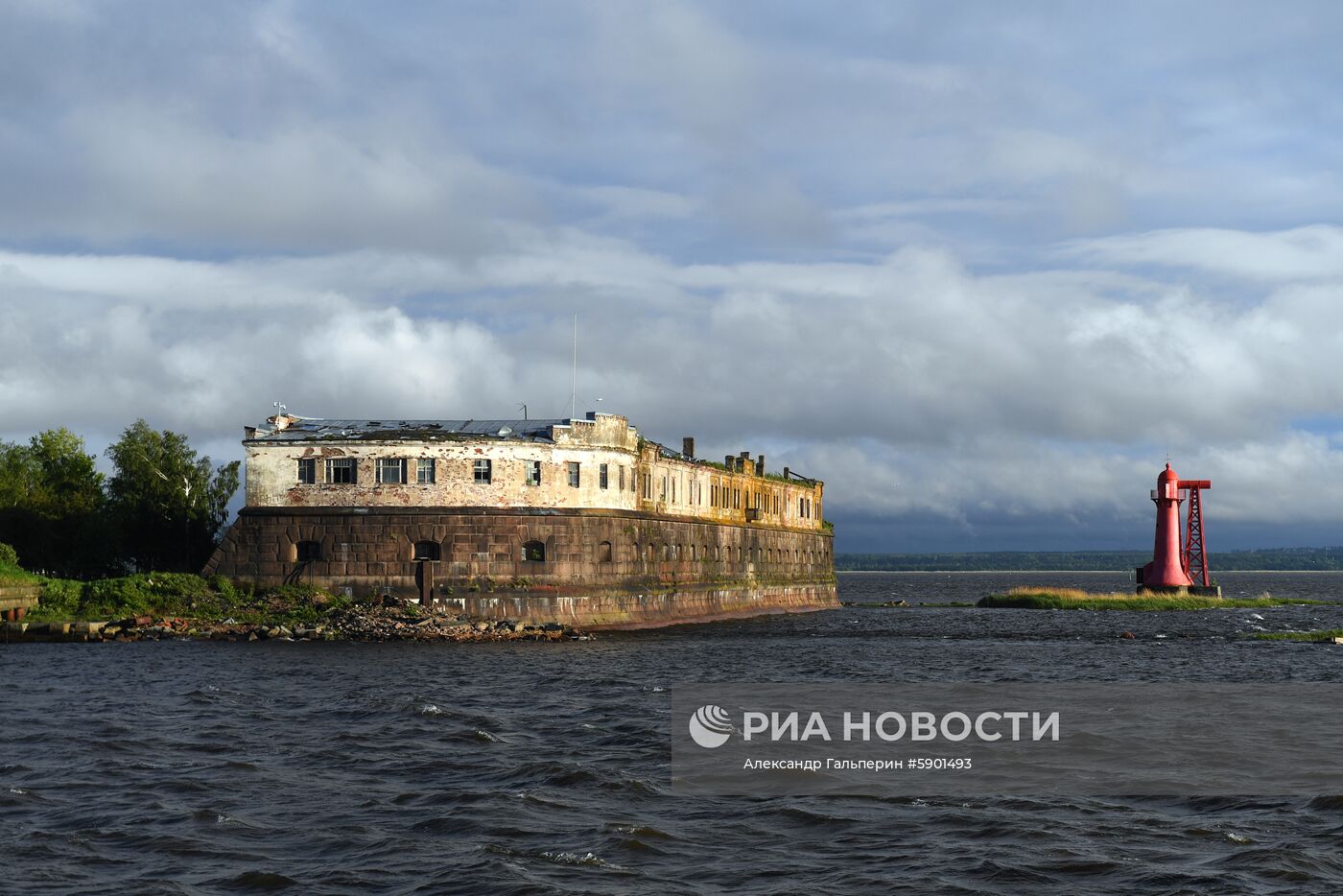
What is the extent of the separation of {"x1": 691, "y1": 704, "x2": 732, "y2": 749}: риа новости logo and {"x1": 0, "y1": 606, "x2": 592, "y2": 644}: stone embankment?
19736mm

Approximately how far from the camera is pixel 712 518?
73188mm

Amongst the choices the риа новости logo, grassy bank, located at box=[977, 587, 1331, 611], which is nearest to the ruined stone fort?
the риа новости logo

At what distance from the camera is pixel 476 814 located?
62.7 feet

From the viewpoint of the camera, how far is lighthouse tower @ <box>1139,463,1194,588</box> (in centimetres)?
8831

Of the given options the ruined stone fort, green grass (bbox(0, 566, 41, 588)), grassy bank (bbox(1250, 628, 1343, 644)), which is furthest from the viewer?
grassy bank (bbox(1250, 628, 1343, 644))

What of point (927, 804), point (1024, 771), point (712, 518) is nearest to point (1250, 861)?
point (927, 804)

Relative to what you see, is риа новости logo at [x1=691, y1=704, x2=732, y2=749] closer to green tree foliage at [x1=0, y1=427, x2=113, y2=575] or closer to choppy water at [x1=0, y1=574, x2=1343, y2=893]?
choppy water at [x1=0, y1=574, x2=1343, y2=893]

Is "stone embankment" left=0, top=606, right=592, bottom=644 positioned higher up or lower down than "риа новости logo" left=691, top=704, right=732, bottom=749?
higher up

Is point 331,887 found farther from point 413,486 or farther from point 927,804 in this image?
point 413,486

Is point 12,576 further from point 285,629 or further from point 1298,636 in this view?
point 1298,636

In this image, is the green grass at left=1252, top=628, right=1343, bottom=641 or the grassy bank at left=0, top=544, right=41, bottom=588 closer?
the grassy bank at left=0, top=544, right=41, bottom=588

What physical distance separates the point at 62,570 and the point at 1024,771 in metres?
57.1

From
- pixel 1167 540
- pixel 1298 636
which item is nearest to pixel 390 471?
pixel 1298 636

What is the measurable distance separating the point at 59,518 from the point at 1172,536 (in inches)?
2720
